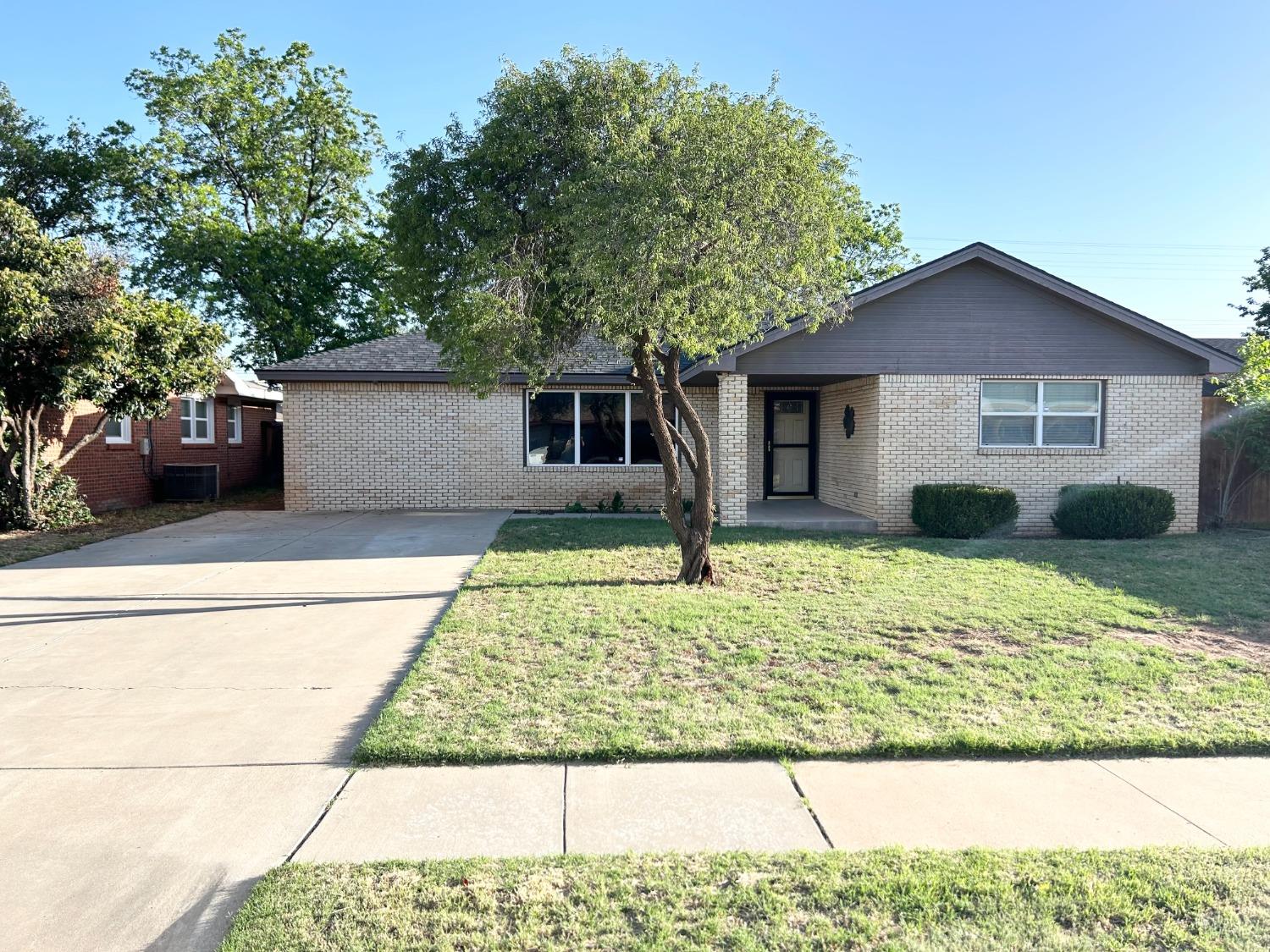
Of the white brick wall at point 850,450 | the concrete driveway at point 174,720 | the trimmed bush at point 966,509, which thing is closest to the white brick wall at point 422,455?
the white brick wall at point 850,450

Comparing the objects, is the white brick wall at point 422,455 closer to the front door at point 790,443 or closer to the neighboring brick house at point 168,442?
the front door at point 790,443

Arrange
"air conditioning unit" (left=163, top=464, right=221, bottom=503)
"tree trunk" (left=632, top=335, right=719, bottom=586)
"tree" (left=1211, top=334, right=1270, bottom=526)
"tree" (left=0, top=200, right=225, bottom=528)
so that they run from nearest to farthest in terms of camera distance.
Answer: "tree trunk" (left=632, top=335, right=719, bottom=586) < "tree" (left=0, top=200, right=225, bottom=528) < "tree" (left=1211, top=334, right=1270, bottom=526) < "air conditioning unit" (left=163, top=464, right=221, bottom=503)

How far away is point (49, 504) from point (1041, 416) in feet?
55.6

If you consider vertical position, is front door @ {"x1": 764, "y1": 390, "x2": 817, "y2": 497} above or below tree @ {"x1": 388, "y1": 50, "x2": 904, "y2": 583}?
below

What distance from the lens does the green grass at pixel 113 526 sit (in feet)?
35.6

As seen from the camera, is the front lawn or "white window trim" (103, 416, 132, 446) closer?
the front lawn

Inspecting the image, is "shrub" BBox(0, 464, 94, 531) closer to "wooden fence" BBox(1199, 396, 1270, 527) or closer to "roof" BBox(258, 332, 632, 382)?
"roof" BBox(258, 332, 632, 382)

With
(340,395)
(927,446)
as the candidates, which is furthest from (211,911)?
(340,395)

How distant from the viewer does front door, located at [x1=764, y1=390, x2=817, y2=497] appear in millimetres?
16406

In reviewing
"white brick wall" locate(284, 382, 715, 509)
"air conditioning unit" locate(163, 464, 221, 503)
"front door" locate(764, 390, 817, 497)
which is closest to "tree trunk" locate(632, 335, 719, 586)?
"white brick wall" locate(284, 382, 715, 509)

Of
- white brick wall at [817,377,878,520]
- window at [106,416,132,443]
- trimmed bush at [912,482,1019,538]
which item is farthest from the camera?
window at [106,416,132,443]

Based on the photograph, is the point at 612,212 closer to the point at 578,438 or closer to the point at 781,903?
the point at 781,903

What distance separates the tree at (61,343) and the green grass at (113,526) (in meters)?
0.92

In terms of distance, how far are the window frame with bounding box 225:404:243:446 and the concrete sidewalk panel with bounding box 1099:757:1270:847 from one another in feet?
72.0
